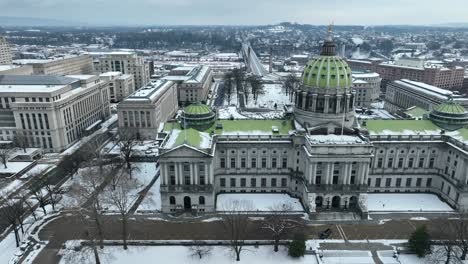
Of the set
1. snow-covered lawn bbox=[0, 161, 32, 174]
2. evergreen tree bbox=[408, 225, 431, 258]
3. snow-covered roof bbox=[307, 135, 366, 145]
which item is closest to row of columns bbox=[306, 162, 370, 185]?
A: snow-covered roof bbox=[307, 135, 366, 145]

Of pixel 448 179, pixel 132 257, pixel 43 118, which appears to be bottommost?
pixel 132 257

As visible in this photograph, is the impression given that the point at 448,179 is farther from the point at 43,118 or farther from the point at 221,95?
the point at 221,95

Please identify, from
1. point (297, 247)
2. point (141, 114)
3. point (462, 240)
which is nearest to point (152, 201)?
point (297, 247)

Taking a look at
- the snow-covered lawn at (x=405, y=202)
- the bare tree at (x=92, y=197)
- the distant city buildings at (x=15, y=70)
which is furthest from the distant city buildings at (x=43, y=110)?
the snow-covered lawn at (x=405, y=202)

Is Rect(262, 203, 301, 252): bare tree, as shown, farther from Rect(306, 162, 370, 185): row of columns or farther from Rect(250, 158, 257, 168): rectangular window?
Rect(250, 158, 257, 168): rectangular window

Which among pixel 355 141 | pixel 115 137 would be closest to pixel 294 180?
pixel 355 141
